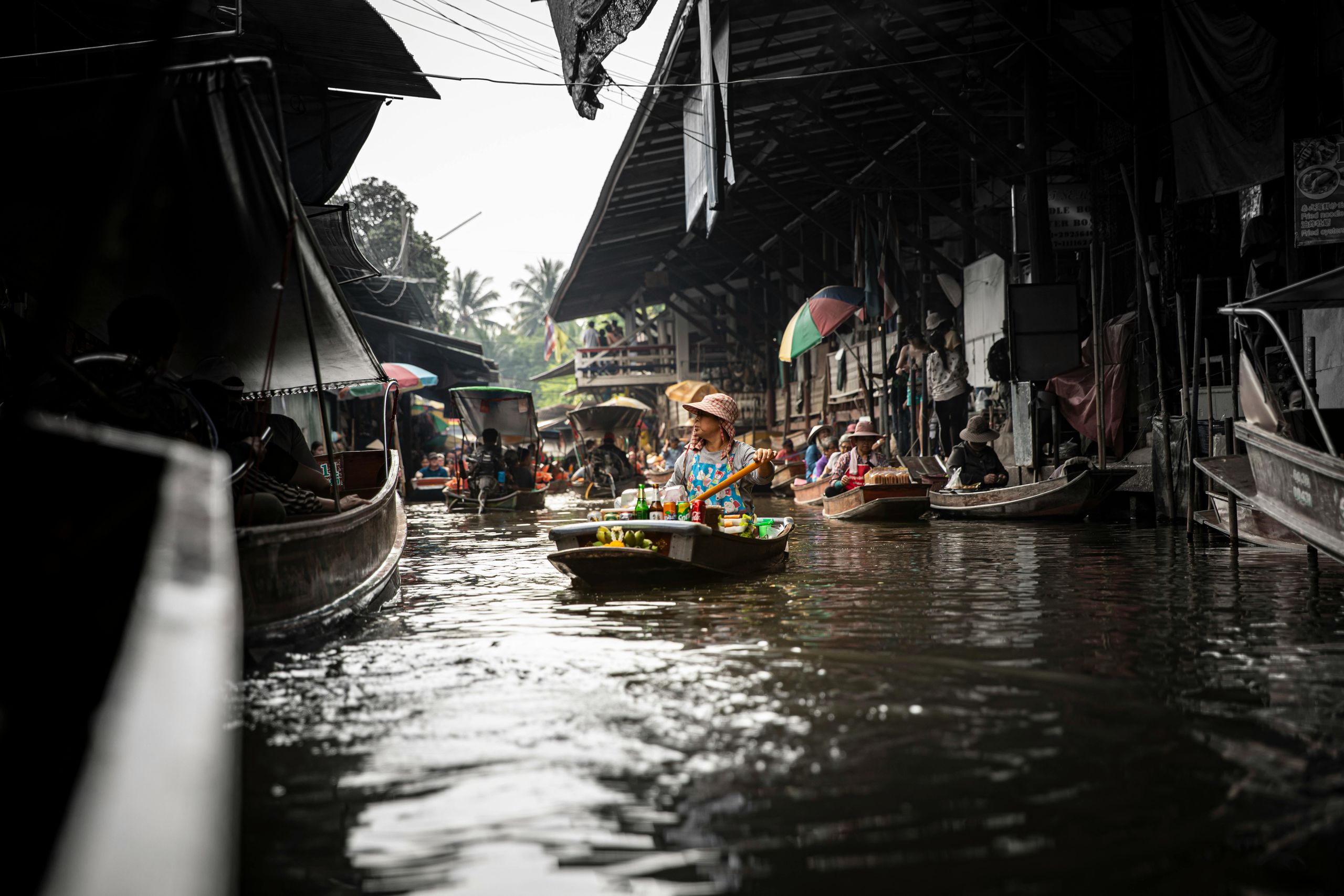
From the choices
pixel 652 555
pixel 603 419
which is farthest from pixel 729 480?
pixel 603 419

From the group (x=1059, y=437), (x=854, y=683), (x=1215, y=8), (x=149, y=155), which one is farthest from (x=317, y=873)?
(x=1059, y=437)

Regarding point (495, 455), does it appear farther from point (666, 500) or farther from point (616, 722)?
point (616, 722)

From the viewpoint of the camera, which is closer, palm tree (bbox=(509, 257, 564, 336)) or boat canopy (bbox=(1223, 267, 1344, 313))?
boat canopy (bbox=(1223, 267, 1344, 313))

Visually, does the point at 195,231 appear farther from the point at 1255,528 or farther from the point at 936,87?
the point at 936,87

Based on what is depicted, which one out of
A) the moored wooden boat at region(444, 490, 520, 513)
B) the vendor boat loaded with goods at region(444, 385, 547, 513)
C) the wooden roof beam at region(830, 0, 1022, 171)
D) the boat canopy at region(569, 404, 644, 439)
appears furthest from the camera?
the boat canopy at region(569, 404, 644, 439)

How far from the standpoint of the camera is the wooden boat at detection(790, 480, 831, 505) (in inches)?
726

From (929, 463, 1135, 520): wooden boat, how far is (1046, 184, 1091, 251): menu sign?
3.31 metres

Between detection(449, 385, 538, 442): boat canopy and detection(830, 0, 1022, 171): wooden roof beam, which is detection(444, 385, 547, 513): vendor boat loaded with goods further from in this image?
detection(830, 0, 1022, 171): wooden roof beam

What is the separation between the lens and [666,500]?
330 inches

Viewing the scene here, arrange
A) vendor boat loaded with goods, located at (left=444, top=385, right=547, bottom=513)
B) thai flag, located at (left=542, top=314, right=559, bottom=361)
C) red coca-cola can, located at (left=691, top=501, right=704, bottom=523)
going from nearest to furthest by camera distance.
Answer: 1. red coca-cola can, located at (left=691, top=501, right=704, bottom=523)
2. vendor boat loaded with goods, located at (left=444, top=385, right=547, bottom=513)
3. thai flag, located at (left=542, top=314, right=559, bottom=361)

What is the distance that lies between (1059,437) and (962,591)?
9.23 m

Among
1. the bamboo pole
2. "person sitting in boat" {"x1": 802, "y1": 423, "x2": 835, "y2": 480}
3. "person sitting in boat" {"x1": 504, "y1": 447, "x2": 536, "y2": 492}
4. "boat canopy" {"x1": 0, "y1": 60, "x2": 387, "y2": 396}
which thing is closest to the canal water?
"boat canopy" {"x1": 0, "y1": 60, "x2": 387, "y2": 396}

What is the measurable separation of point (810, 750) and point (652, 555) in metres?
3.94

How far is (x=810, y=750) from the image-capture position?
11.6 ft
